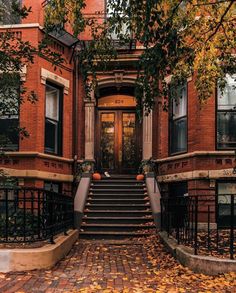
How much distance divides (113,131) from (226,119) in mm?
5147

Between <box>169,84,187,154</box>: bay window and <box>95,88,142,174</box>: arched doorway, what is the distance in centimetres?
234

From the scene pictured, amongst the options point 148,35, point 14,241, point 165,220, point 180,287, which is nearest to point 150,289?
point 180,287

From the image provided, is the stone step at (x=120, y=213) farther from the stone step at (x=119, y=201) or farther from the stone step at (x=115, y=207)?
the stone step at (x=119, y=201)

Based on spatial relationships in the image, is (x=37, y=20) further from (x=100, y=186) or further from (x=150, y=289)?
(x=150, y=289)

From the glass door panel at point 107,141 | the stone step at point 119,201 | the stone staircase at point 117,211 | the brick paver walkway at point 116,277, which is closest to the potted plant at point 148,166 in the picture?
the stone staircase at point 117,211

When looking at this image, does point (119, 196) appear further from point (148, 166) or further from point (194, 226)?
point (194, 226)

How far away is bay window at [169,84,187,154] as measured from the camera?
13.2 m

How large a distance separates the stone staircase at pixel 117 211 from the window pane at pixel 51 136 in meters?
1.77

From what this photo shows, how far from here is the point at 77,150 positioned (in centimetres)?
1507

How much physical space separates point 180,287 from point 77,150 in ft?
31.4

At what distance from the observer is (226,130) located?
480 inches

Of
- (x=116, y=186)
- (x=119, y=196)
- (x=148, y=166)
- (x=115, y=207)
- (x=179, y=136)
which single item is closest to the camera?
(x=115, y=207)

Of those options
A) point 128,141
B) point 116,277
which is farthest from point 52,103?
point 116,277

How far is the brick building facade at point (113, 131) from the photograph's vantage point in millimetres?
12023
